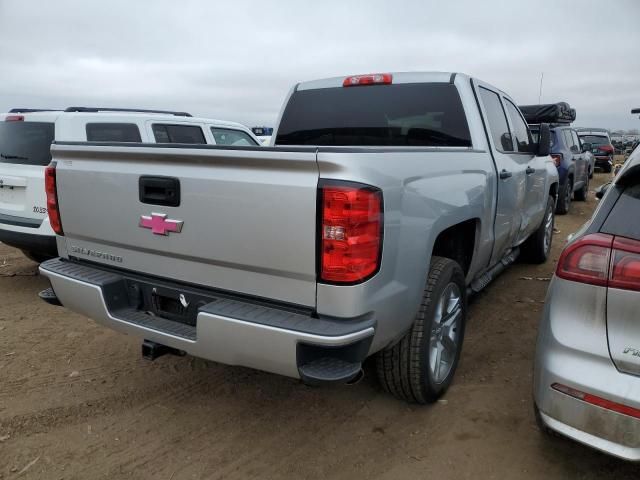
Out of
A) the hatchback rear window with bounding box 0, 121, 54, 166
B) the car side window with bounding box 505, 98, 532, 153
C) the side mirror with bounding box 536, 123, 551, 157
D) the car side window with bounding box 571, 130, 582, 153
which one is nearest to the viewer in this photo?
the side mirror with bounding box 536, 123, 551, 157

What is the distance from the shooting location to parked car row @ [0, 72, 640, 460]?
6.28 feet

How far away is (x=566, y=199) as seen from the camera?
10.3 m

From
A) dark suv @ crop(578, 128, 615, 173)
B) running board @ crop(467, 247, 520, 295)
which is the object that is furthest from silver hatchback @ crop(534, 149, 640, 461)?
dark suv @ crop(578, 128, 615, 173)

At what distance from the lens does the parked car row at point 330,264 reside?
1914 mm

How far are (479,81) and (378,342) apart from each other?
8.46 ft

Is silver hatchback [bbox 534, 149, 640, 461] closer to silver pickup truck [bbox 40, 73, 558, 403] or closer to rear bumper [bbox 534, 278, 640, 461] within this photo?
rear bumper [bbox 534, 278, 640, 461]

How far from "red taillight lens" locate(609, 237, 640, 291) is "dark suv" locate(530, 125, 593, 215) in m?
7.42

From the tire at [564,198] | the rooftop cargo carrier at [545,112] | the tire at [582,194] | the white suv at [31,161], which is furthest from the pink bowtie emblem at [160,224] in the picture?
the tire at [582,194]

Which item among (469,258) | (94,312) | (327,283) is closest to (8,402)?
(94,312)

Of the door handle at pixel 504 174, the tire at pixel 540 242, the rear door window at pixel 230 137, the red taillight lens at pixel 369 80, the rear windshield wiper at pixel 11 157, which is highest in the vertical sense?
the red taillight lens at pixel 369 80

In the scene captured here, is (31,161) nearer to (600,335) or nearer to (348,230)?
(348,230)

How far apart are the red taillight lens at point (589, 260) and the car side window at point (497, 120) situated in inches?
77.7

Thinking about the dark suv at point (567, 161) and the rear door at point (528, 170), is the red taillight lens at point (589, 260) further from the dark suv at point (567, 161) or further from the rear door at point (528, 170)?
the dark suv at point (567, 161)

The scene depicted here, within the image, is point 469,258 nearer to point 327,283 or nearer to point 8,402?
point 327,283
